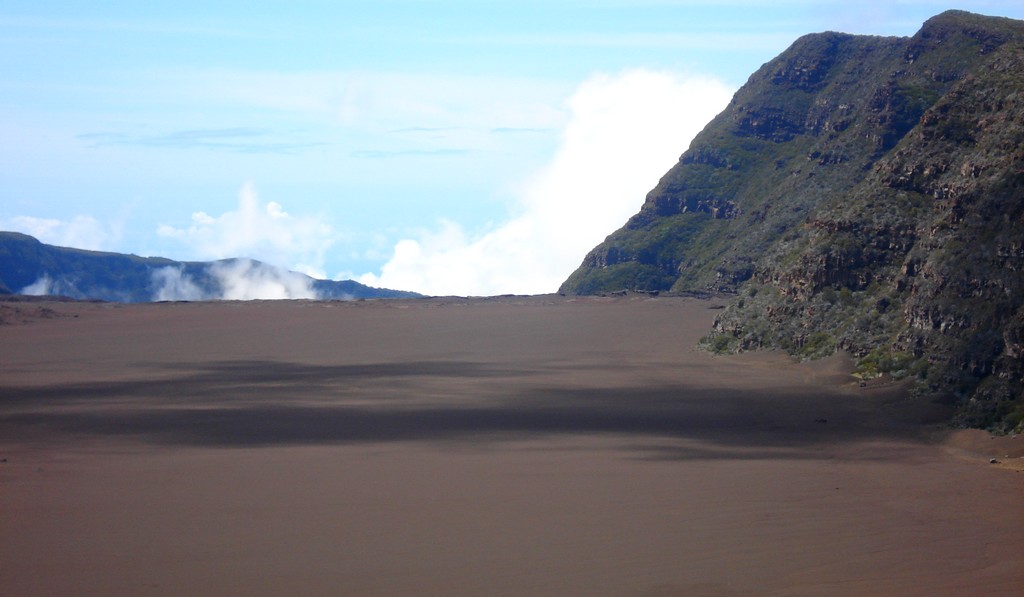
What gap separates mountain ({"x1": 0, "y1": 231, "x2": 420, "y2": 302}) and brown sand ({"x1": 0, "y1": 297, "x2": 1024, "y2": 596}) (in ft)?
161

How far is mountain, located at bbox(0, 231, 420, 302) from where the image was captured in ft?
258

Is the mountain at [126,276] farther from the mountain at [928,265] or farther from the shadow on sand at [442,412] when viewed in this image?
the shadow on sand at [442,412]

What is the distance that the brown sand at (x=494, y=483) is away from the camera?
39.5 ft

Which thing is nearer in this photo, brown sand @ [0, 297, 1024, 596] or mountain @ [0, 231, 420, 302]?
brown sand @ [0, 297, 1024, 596]

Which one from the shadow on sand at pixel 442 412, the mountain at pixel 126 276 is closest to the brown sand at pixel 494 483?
the shadow on sand at pixel 442 412

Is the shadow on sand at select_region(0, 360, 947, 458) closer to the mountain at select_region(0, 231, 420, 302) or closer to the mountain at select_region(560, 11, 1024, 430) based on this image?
the mountain at select_region(560, 11, 1024, 430)

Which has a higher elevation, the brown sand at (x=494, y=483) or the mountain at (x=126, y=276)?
the mountain at (x=126, y=276)

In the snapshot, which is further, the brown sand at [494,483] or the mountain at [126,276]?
the mountain at [126,276]

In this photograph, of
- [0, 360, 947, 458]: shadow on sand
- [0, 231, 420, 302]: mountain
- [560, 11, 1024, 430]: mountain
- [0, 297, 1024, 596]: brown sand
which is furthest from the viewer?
[0, 231, 420, 302]: mountain

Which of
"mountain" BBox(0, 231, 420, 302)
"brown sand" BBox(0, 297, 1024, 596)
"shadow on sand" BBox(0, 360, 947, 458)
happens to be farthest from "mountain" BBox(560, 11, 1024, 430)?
"mountain" BBox(0, 231, 420, 302)

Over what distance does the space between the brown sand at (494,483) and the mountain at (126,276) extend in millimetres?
49075

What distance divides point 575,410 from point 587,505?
929 centimetres

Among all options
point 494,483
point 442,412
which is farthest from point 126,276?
point 494,483

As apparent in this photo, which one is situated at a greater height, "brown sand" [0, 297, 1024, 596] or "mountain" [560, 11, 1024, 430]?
"mountain" [560, 11, 1024, 430]
